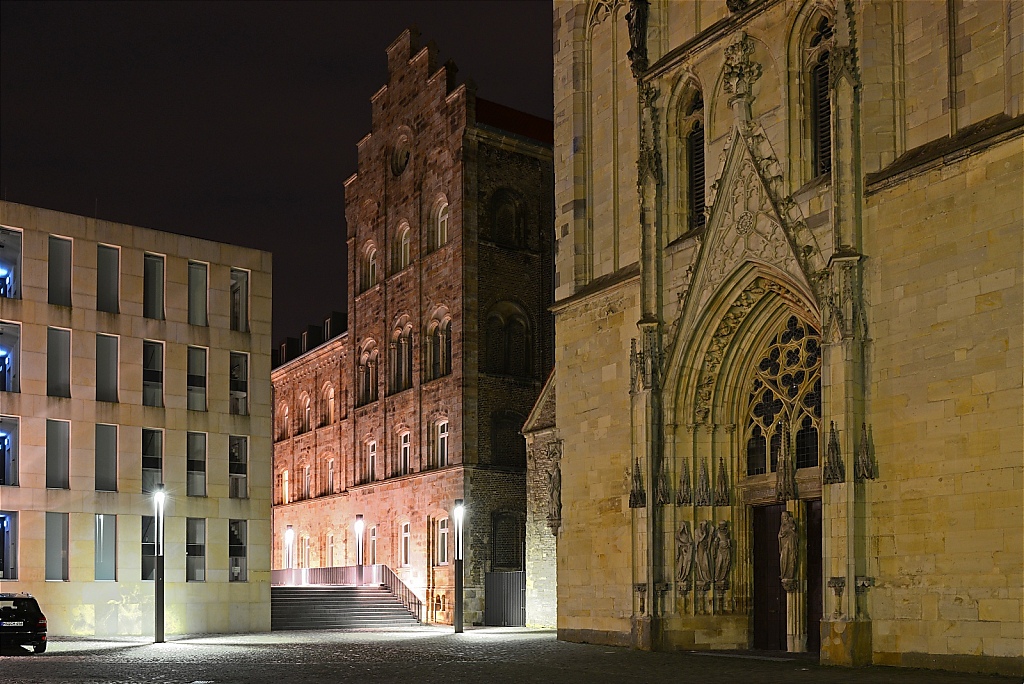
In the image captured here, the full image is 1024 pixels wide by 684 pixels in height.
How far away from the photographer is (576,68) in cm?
3033

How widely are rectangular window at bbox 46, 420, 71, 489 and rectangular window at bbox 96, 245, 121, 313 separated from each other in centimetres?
358

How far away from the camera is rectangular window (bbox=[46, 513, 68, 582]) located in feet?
115

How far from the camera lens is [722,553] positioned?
83.9 feet

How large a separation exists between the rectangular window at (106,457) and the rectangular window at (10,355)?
2.58m

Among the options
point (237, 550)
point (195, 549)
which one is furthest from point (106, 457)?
point (237, 550)

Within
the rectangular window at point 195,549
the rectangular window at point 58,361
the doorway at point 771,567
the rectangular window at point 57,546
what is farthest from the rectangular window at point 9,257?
the doorway at point 771,567

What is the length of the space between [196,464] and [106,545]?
3.73m

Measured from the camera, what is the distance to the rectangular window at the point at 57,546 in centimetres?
3491

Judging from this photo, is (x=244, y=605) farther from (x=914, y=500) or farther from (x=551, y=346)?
(x=914, y=500)

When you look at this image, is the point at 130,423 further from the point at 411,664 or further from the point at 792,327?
the point at 792,327

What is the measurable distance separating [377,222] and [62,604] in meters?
21.6

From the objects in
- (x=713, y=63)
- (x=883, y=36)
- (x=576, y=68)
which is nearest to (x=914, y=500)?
(x=883, y=36)

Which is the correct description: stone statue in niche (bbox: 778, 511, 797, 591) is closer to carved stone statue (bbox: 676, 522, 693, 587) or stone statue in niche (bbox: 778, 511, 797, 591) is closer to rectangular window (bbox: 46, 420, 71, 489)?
carved stone statue (bbox: 676, 522, 693, 587)

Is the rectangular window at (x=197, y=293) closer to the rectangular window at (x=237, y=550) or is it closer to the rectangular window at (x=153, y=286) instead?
the rectangular window at (x=153, y=286)
